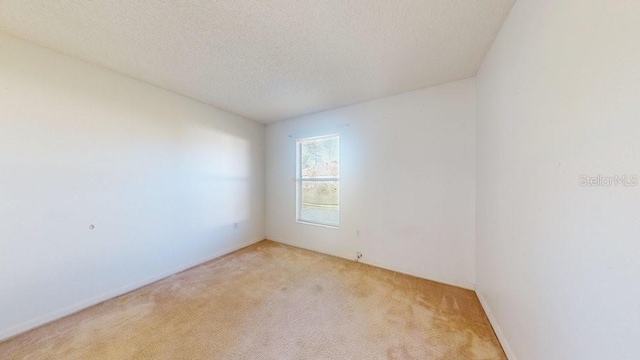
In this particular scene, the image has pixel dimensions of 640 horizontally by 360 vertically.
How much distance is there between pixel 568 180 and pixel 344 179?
243cm

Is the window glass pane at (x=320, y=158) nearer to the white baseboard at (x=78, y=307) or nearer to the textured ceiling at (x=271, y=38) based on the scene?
the textured ceiling at (x=271, y=38)

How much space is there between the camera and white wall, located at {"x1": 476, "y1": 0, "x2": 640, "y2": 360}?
67cm

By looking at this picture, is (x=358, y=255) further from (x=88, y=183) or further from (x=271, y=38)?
(x=88, y=183)

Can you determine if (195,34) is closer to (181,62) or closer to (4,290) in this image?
(181,62)

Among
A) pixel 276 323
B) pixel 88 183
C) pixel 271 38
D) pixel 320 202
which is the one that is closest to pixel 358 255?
pixel 320 202

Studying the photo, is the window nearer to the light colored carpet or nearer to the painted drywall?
the painted drywall

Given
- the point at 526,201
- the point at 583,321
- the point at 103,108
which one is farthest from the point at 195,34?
the point at 583,321

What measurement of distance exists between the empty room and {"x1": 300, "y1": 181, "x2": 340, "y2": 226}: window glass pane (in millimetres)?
235

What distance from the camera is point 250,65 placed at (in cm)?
208

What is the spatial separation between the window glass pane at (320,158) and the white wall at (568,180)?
2.22 meters

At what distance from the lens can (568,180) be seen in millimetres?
917

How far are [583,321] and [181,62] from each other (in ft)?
10.8

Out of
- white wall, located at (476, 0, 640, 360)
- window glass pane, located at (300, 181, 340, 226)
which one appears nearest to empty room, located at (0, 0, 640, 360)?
white wall, located at (476, 0, 640, 360)

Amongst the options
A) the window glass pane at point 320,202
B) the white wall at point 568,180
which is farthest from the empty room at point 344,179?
the window glass pane at point 320,202
